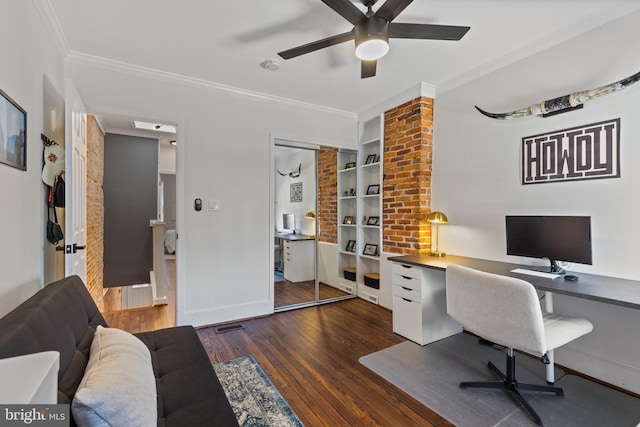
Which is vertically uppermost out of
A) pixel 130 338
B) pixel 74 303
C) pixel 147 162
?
pixel 147 162

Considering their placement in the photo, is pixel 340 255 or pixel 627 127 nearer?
pixel 627 127

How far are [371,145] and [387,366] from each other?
2.80m

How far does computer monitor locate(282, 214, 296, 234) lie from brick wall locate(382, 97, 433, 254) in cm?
215

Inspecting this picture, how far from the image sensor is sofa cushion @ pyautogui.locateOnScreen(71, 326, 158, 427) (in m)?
0.85

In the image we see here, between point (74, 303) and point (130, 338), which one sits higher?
point (74, 303)

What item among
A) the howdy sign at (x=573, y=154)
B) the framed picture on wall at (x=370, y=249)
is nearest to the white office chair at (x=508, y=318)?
the howdy sign at (x=573, y=154)

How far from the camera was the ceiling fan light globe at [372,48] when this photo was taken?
1.86 metres

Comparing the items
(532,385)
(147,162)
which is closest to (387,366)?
(532,385)

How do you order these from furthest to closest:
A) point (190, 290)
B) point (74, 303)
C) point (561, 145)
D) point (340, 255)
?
1. point (340, 255)
2. point (190, 290)
3. point (561, 145)
4. point (74, 303)

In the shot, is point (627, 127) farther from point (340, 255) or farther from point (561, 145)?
point (340, 255)

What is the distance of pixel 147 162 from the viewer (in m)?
5.00

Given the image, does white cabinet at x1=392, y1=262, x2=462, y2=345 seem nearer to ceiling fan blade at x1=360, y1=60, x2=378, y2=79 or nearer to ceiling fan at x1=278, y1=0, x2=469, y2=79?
ceiling fan blade at x1=360, y1=60, x2=378, y2=79

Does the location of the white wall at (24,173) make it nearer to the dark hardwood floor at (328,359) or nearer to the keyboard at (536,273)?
the dark hardwood floor at (328,359)

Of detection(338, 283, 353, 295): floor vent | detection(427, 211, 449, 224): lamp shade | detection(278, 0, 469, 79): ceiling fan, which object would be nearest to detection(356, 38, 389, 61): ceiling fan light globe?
detection(278, 0, 469, 79): ceiling fan
